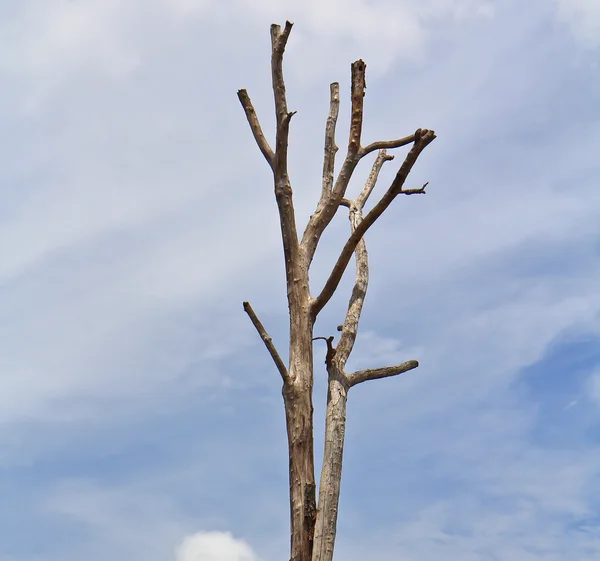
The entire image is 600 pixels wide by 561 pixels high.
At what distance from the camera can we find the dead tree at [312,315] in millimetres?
6160

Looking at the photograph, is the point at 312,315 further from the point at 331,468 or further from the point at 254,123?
the point at 254,123

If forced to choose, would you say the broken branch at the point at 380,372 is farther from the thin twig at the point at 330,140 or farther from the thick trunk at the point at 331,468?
the thin twig at the point at 330,140

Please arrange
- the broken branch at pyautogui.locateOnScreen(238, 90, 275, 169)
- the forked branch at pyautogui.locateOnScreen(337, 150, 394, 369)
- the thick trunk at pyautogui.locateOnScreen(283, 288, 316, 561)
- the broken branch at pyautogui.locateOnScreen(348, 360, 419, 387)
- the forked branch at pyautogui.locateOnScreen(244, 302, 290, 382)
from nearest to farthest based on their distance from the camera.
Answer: the thick trunk at pyautogui.locateOnScreen(283, 288, 316, 561) → the forked branch at pyautogui.locateOnScreen(244, 302, 290, 382) → the broken branch at pyautogui.locateOnScreen(348, 360, 419, 387) → the forked branch at pyautogui.locateOnScreen(337, 150, 394, 369) → the broken branch at pyautogui.locateOnScreen(238, 90, 275, 169)

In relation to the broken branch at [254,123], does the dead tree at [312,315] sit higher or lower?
lower

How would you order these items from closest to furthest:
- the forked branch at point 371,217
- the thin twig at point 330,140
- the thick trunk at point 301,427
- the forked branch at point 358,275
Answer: the thick trunk at point 301,427 < the forked branch at point 371,217 < the forked branch at point 358,275 < the thin twig at point 330,140

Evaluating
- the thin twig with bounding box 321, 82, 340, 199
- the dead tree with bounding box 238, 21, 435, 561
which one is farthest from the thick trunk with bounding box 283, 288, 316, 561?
the thin twig with bounding box 321, 82, 340, 199

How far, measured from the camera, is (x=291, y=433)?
6.41 m

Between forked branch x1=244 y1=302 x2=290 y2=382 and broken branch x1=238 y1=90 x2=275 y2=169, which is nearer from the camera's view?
forked branch x1=244 y1=302 x2=290 y2=382

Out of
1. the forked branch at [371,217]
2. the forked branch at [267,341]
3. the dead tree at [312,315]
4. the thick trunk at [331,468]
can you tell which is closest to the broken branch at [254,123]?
the dead tree at [312,315]

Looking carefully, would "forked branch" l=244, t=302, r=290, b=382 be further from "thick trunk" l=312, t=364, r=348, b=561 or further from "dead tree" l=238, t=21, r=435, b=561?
"thick trunk" l=312, t=364, r=348, b=561

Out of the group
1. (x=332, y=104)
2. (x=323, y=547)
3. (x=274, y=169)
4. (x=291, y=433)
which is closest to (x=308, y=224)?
(x=274, y=169)

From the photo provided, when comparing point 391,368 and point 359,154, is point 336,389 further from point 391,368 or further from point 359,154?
point 359,154

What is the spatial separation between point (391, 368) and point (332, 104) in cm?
308

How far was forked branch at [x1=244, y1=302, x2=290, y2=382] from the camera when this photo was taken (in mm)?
6500
